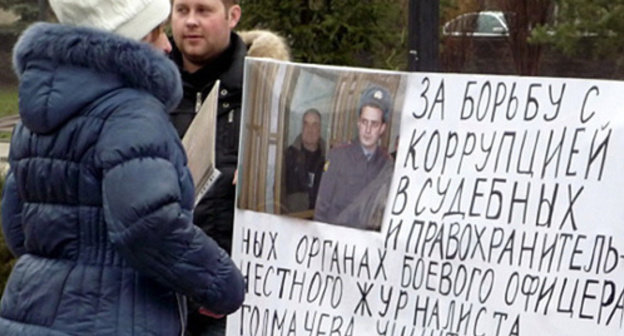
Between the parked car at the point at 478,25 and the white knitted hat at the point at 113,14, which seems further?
the parked car at the point at 478,25

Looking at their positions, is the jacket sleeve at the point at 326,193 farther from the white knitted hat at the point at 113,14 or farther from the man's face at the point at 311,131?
the white knitted hat at the point at 113,14

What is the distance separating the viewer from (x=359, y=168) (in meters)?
4.66

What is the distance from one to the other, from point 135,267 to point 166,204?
0.56 feet

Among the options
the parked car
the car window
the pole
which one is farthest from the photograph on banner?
the car window

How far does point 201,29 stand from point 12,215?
3.98ft

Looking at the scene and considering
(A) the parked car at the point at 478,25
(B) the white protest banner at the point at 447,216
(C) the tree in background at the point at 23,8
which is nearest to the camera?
(B) the white protest banner at the point at 447,216

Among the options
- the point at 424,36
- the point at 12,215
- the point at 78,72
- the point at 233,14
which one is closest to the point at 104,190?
the point at 78,72

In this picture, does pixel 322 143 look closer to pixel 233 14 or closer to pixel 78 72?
pixel 233 14

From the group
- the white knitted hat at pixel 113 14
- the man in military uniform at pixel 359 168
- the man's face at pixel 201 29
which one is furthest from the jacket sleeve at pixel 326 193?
the white knitted hat at pixel 113 14

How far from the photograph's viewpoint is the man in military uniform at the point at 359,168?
4.61 m

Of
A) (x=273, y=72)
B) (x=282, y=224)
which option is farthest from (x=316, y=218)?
(x=273, y=72)

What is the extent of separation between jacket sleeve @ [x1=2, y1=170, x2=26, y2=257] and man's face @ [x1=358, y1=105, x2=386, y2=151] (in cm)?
143

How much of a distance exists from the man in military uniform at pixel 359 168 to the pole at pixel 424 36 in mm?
1290

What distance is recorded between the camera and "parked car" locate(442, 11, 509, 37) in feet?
60.4
